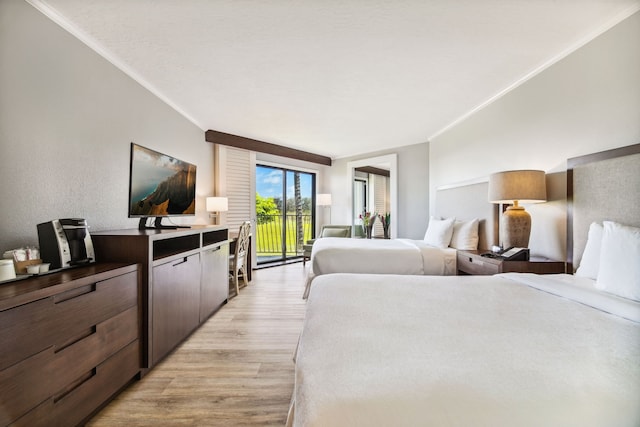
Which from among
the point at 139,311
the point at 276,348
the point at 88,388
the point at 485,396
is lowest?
the point at 276,348

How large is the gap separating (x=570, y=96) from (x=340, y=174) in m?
4.28

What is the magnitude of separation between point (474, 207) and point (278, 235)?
373cm

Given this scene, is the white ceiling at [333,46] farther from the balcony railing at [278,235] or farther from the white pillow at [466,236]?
the balcony railing at [278,235]

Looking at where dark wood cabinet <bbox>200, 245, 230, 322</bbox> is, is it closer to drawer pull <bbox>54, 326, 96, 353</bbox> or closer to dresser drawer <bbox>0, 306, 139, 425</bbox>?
dresser drawer <bbox>0, 306, 139, 425</bbox>

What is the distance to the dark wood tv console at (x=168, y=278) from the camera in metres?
1.80

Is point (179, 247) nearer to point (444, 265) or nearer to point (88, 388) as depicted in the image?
point (88, 388)

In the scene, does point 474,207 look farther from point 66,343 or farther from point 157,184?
point 66,343

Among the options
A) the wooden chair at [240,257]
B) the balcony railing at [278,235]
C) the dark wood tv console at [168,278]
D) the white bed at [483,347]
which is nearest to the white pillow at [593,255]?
the white bed at [483,347]

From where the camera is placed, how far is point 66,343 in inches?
49.7

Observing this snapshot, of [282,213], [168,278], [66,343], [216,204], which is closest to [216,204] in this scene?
[216,204]

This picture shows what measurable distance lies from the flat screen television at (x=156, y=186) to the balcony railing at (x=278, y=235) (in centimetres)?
217

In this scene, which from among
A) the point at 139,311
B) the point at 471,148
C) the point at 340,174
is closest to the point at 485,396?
the point at 139,311

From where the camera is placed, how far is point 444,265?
114 inches

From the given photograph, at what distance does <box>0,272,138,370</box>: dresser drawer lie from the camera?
1.04 metres
